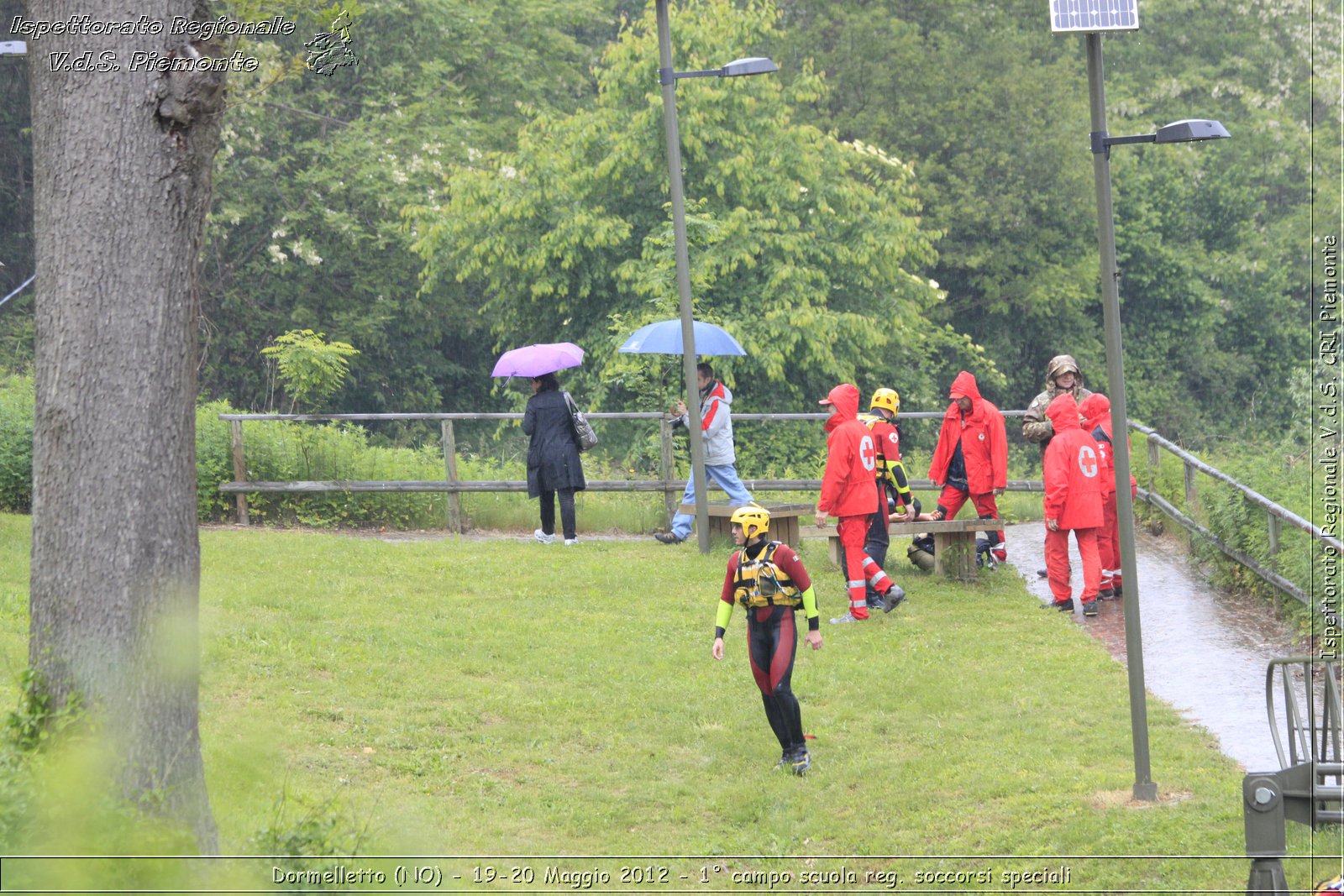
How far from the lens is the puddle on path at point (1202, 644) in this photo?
30.1ft

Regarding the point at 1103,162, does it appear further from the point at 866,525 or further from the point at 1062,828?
the point at 866,525

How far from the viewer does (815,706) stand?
10.3 metres

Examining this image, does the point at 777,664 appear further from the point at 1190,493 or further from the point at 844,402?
the point at 1190,493

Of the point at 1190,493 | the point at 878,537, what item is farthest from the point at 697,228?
the point at 878,537

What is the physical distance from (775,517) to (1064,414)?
3.18 m

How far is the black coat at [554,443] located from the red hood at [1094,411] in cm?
491

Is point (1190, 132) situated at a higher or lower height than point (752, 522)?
higher

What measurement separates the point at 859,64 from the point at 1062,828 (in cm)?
3067

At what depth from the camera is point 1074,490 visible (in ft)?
40.7

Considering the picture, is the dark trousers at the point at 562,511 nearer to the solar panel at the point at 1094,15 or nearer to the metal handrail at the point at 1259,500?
the metal handrail at the point at 1259,500

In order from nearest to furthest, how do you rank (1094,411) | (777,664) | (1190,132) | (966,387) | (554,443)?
(1190,132), (777,664), (1094,411), (966,387), (554,443)

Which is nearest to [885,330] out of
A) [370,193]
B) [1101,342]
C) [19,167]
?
[370,193]

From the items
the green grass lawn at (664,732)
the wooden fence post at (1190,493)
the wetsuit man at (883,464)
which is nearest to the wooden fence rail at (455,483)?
the green grass lawn at (664,732)

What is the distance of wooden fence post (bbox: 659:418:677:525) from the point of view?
16.6 metres
